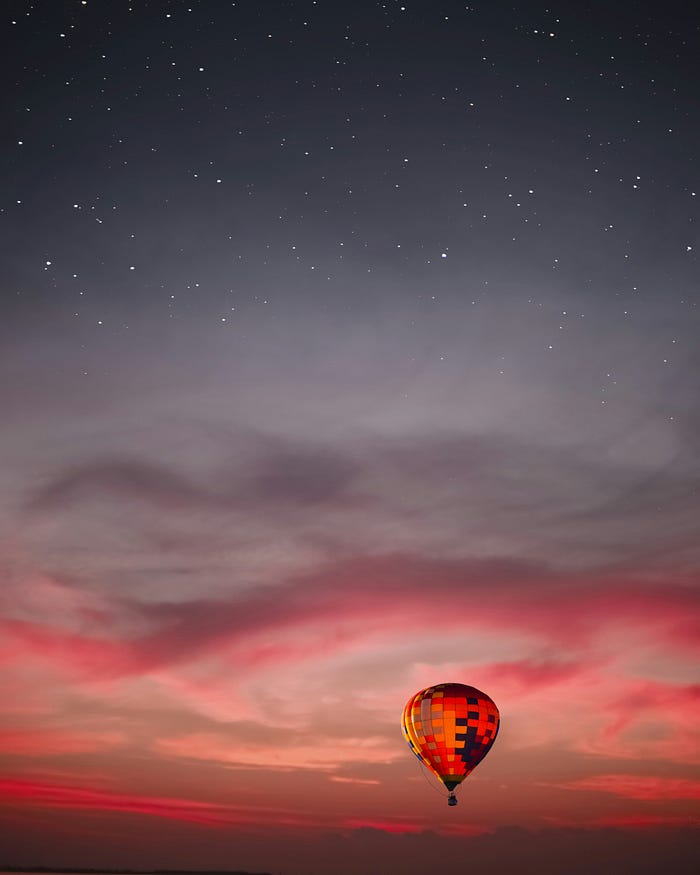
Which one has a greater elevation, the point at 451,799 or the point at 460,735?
the point at 460,735

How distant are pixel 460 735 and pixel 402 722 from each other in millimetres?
3978

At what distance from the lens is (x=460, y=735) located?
1745 inches

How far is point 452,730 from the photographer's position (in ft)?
146

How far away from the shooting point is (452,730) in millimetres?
44406

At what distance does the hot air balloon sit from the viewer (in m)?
44.4

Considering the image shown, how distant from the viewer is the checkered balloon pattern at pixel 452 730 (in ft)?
146

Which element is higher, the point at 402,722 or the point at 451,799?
the point at 402,722

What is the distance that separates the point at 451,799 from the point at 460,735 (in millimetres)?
3143

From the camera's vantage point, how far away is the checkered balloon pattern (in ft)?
146

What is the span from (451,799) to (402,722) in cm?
486

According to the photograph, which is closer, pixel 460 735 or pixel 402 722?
pixel 460 735

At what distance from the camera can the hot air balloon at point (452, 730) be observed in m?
44.4

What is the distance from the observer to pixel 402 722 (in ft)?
155
